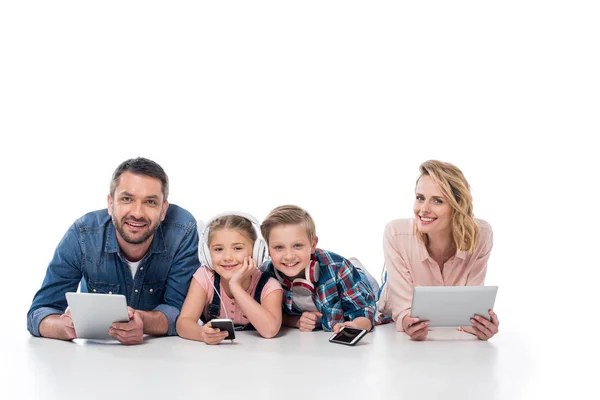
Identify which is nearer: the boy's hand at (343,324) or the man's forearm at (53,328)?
the man's forearm at (53,328)

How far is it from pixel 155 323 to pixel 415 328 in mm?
1566

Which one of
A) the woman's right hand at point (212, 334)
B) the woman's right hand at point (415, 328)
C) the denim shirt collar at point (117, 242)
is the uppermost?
the denim shirt collar at point (117, 242)

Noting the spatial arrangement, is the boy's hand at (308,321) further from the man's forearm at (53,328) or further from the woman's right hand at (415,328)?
the man's forearm at (53,328)

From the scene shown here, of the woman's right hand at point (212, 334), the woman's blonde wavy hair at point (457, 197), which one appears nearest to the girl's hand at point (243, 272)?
the woman's right hand at point (212, 334)

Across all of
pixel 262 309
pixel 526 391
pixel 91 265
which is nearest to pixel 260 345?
pixel 262 309

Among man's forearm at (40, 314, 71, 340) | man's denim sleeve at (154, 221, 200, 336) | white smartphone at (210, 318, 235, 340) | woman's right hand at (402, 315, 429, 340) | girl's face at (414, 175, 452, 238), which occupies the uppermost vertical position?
girl's face at (414, 175, 452, 238)

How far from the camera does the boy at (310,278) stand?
442 cm

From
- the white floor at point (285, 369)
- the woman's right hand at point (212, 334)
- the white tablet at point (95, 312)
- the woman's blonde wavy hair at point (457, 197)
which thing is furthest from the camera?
the woman's blonde wavy hair at point (457, 197)

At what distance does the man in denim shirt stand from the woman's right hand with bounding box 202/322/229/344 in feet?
1.07

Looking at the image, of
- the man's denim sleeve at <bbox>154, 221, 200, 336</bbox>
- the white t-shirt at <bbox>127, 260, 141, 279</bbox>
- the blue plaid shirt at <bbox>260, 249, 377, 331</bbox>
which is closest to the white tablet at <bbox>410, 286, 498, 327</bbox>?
the blue plaid shirt at <bbox>260, 249, 377, 331</bbox>

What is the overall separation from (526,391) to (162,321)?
2139 mm

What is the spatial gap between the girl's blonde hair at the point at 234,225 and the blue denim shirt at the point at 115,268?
291mm

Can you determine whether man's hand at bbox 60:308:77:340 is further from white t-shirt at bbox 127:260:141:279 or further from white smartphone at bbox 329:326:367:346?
white smartphone at bbox 329:326:367:346

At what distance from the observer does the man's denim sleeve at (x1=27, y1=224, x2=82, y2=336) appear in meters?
4.37
